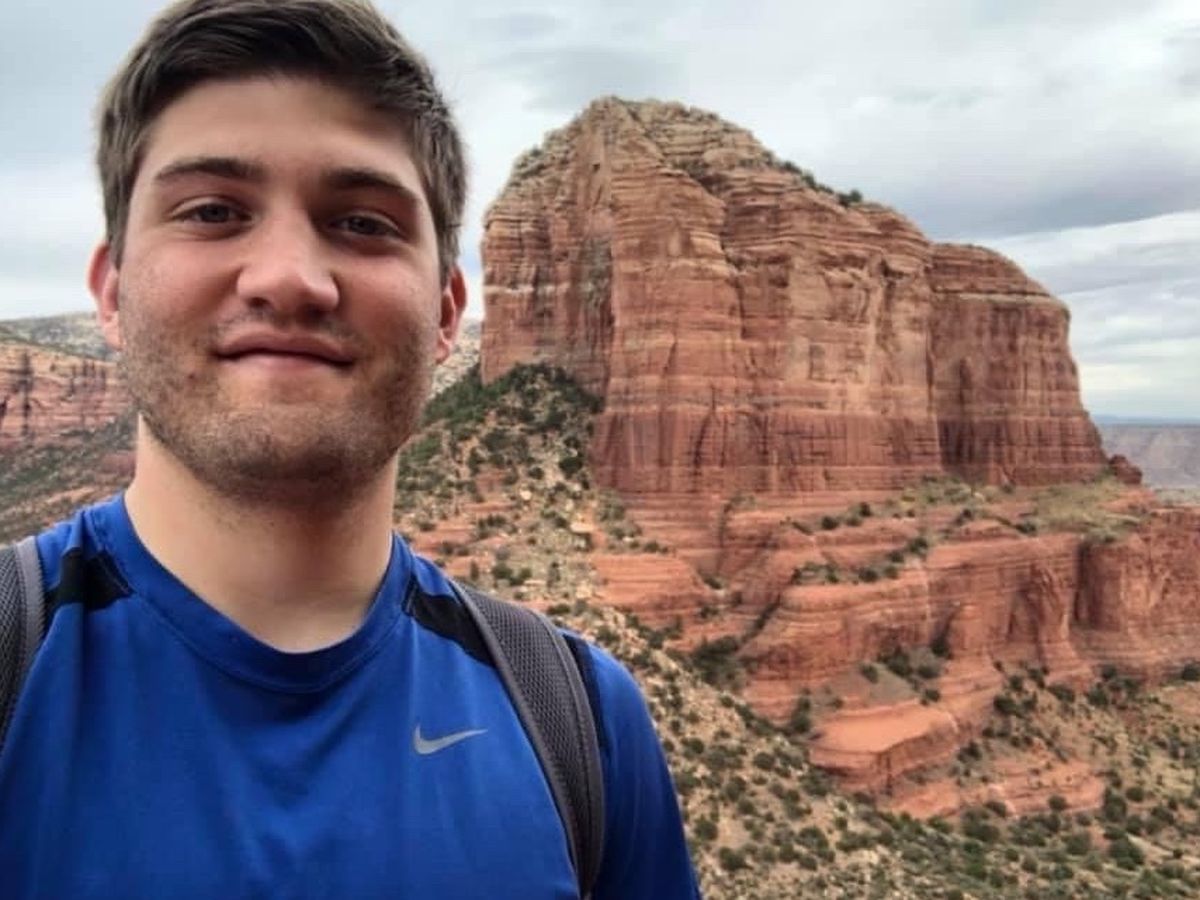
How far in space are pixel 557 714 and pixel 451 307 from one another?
1.32 meters

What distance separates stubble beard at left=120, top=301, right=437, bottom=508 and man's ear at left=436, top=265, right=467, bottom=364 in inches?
25.1

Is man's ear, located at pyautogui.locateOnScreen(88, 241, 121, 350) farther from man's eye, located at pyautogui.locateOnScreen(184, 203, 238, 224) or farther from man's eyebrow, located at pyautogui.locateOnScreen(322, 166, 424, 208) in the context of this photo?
man's eyebrow, located at pyautogui.locateOnScreen(322, 166, 424, 208)

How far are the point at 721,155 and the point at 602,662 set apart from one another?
4275 cm

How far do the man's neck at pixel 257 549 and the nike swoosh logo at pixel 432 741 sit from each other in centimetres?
33

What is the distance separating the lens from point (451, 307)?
3.65 meters

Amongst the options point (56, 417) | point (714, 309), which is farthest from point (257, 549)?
point (56, 417)

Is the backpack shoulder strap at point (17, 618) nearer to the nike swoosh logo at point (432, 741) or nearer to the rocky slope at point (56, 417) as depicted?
the nike swoosh logo at point (432, 741)

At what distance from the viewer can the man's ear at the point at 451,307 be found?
3549mm

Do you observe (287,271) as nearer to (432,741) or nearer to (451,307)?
(451,307)

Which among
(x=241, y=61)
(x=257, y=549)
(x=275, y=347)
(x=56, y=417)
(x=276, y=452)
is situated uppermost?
(x=56, y=417)

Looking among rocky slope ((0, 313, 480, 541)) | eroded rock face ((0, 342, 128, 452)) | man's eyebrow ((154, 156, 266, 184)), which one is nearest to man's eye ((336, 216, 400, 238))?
man's eyebrow ((154, 156, 266, 184))

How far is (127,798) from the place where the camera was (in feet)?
8.10

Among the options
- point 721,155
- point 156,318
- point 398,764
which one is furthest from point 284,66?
point 721,155

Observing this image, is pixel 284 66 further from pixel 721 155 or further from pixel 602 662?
pixel 721 155
